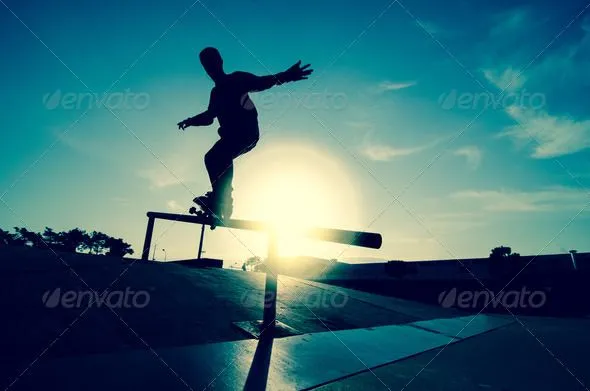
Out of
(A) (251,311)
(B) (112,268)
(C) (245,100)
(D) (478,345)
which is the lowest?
(D) (478,345)

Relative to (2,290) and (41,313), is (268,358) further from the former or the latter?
(2,290)

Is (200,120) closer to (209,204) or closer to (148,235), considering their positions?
(209,204)

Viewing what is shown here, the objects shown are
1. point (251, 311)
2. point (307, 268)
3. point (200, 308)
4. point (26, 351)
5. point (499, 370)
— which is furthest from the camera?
point (307, 268)

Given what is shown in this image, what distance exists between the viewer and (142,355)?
6.28ft

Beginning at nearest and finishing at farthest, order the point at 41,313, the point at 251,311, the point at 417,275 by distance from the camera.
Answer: the point at 41,313 < the point at 251,311 < the point at 417,275

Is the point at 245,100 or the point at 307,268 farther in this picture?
the point at 307,268

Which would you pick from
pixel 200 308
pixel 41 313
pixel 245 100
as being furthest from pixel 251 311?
pixel 245 100

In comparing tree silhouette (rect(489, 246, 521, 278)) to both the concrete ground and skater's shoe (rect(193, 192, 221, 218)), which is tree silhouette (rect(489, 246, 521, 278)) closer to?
the concrete ground

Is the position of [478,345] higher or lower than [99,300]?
lower

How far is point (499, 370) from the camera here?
2.50 metres

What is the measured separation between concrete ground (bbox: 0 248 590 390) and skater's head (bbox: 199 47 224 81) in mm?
3014

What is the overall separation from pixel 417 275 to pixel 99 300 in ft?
86.4

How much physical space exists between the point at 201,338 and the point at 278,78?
3.00 m

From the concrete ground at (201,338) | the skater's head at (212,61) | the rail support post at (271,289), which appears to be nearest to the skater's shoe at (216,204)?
the rail support post at (271,289)
